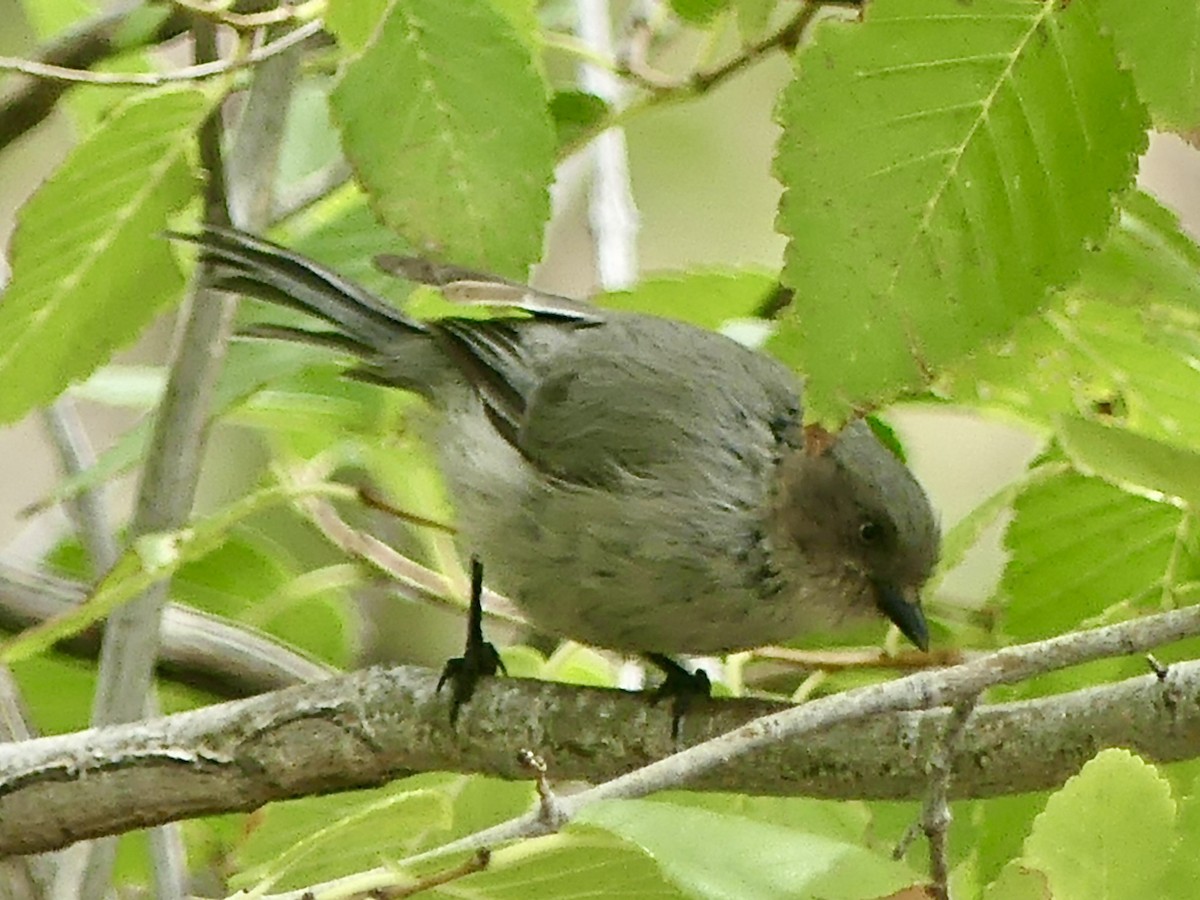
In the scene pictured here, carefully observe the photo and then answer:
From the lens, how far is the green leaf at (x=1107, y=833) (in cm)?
57

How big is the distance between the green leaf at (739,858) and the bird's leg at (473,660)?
33 centimetres

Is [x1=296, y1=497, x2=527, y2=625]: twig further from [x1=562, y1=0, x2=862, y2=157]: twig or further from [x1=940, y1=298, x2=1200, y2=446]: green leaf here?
[x1=940, y1=298, x2=1200, y2=446]: green leaf

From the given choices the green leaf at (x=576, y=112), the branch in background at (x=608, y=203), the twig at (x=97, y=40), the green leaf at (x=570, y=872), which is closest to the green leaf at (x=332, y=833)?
the green leaf at (x=570, y=872)

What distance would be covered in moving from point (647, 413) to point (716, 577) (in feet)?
0.62

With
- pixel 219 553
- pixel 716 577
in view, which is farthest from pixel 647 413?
pixel 219 553

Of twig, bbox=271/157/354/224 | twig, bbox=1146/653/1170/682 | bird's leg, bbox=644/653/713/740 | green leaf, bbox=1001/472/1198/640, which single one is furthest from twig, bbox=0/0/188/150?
twig, bbox=1146/653/1170/682

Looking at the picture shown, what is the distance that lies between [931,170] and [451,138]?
0.28m

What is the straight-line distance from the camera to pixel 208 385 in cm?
105

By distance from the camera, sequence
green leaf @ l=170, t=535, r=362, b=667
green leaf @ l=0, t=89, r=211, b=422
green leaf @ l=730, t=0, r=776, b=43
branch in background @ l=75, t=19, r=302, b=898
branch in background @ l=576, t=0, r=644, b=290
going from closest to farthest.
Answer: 1. green leaf @ l=730, t=0, r=776, b=43
2. green leaf @ l=0, t=89, r=211, b=422
3. branch in background @ l=75, t=19, r=302, b=898
4. green leaf @ l=170, t=535, r=362, b=667
5. branch in background @ l=576, t=0, r=644, b=290

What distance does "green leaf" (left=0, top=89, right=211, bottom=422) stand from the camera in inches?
37.2

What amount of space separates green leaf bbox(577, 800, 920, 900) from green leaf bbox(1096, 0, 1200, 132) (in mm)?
327

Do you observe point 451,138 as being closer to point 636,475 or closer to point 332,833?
point 332,833

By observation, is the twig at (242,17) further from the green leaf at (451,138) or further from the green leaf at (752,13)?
the green leaf at (752,13)

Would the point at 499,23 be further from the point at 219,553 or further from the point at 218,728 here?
the point at 219,553
